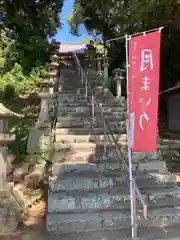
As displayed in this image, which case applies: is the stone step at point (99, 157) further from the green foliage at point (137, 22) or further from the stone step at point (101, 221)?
the green foliage at point (137, 22)

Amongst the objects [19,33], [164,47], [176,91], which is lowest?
[176,91]

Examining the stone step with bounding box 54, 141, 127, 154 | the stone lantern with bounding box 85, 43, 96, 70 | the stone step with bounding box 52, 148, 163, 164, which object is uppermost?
the stone lantern with bounding box 85, 43, 96, 70

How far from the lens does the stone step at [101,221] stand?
3877mm

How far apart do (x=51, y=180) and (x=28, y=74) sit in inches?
284

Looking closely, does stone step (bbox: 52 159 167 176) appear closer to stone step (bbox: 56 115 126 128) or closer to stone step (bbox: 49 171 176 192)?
stone step (bbox: 49 171 176 192)

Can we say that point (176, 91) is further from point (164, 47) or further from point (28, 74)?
point (28, 74)

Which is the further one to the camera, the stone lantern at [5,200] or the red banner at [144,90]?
the stone lantern at [5,200]

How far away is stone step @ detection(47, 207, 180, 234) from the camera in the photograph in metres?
3.88

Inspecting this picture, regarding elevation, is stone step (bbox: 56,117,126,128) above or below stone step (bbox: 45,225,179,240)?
above

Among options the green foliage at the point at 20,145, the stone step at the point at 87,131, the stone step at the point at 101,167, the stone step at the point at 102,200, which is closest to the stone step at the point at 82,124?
the stone step at the point at 87,131

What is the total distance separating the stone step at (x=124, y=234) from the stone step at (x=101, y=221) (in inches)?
2.7

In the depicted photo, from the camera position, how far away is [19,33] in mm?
12750

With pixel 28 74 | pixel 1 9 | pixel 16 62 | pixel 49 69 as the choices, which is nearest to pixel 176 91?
pixel 49 69

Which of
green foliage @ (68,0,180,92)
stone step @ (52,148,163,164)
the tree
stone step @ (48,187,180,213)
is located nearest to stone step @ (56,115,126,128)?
stone step @ (52,148,163,164)
